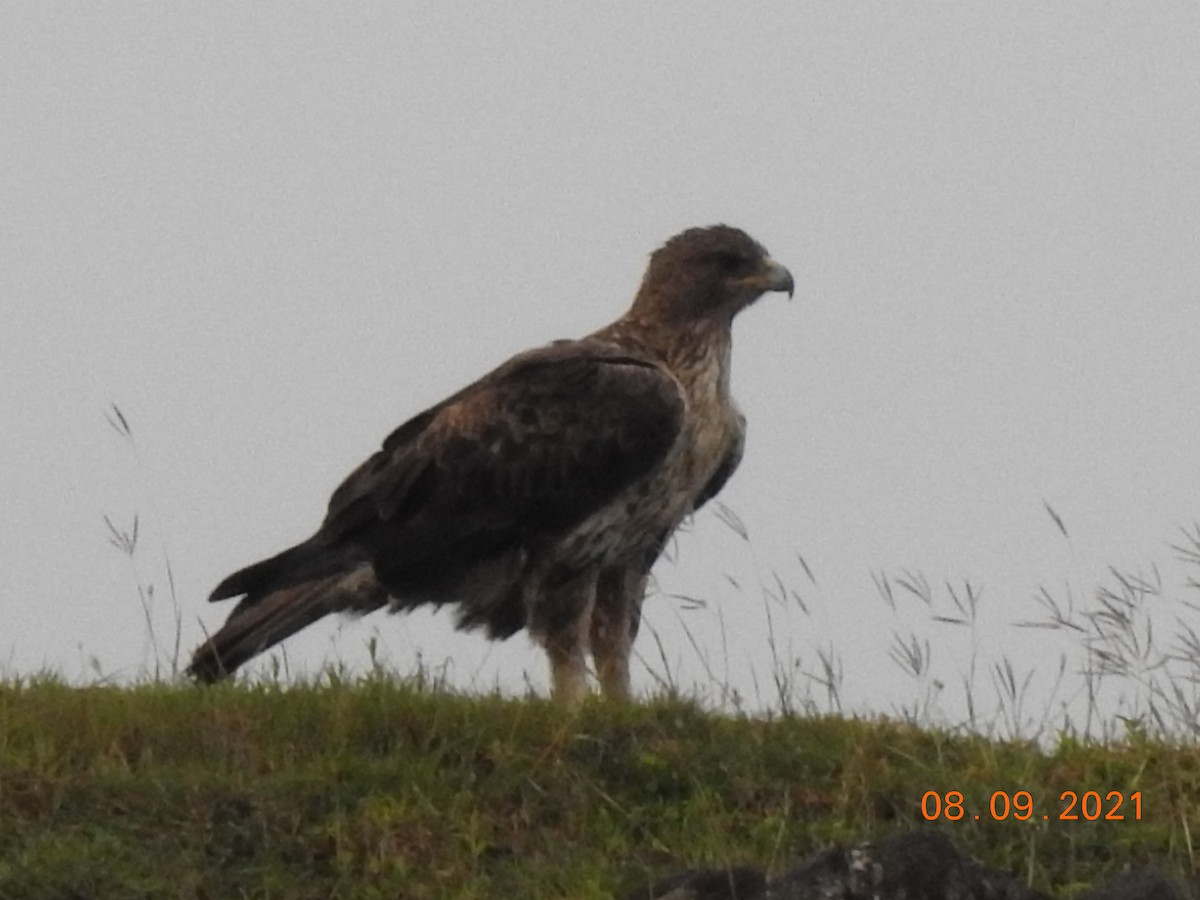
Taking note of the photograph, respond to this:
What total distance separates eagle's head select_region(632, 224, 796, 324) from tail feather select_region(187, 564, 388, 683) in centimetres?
169

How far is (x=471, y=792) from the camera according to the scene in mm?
7039

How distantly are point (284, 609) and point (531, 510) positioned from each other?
979 mm

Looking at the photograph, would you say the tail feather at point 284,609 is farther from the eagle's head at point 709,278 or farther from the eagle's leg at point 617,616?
the eagle's head at point 709,278

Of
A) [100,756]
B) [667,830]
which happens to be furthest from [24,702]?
[667,830]

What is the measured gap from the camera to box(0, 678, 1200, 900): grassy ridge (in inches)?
257

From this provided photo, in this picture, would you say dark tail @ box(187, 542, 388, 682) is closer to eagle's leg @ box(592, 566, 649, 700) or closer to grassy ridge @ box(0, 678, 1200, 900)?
eagle's leg @ box(592, 566, 649, 700)

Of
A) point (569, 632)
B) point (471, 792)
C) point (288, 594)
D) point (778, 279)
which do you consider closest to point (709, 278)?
point (778, 279)

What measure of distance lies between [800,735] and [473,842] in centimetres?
121

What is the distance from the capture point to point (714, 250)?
10.4 metres
